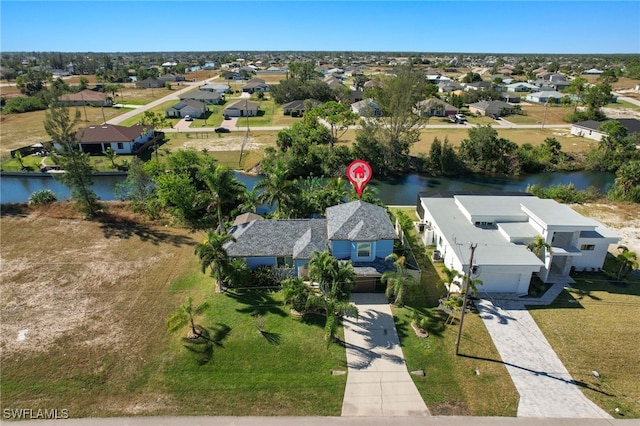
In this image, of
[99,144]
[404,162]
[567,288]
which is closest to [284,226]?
[567,288]

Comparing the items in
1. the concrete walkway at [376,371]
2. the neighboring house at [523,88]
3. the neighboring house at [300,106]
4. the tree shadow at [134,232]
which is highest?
the neighboring house at [523,88]

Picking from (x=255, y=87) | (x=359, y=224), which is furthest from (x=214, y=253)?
(x=255, y=87)

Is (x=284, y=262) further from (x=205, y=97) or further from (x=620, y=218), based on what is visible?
(x=205, y=97)

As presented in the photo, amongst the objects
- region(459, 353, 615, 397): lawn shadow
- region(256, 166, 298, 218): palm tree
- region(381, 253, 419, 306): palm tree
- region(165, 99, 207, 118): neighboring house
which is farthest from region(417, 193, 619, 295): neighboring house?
region(165, 99, 207, 118): neighboring house

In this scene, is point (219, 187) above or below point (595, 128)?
below

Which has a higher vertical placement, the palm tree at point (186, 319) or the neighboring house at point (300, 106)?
the neighboring house at point (300, 106)

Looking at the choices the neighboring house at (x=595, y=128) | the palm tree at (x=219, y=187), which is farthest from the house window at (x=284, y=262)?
the neighboring house at (x=595, y=128)

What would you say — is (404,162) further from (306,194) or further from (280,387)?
(280,387)

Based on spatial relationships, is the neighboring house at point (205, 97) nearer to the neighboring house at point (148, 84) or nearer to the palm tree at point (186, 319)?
the neighboring house at point (148, 84)
